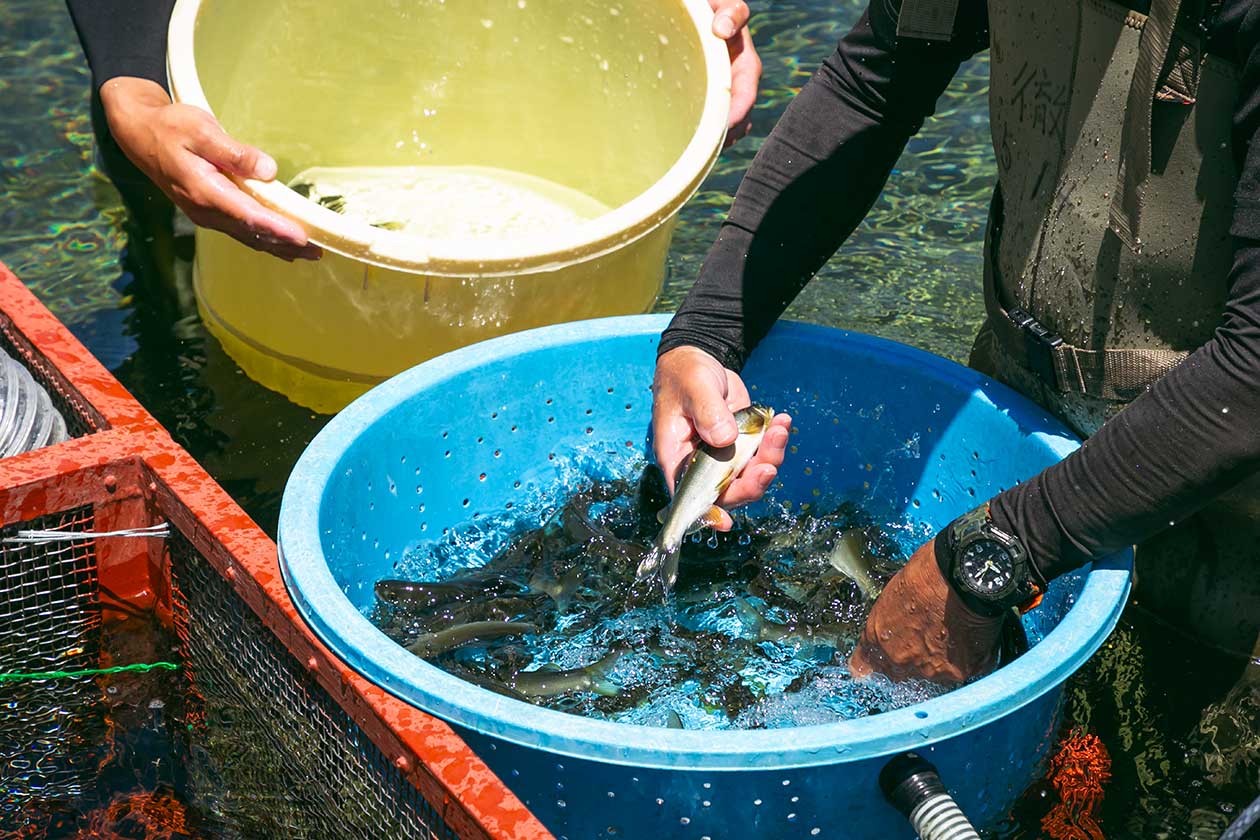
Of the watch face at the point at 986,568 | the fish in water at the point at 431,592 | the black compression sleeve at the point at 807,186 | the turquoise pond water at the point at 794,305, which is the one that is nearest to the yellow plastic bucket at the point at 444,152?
the turquoise pond water at the point at 794,305

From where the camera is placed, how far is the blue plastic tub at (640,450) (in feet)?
6.10

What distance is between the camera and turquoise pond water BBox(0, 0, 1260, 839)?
2475 mm

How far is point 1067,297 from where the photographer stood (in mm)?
2254

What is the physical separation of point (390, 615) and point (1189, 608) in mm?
1437

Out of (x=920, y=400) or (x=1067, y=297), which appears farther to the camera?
A: (x=920, y=400)

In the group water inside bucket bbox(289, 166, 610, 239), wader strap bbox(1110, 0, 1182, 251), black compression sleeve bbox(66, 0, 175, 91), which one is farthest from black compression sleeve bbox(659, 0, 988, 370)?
black compression sleeve bbox(66, 0, 175, 91)

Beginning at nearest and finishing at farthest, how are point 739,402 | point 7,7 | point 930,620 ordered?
point 930,620 → point 739,402 → point 7,7

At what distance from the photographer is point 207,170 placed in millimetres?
2834

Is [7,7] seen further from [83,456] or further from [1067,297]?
[1067,297]

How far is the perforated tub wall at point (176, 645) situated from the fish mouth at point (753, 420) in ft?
2.64

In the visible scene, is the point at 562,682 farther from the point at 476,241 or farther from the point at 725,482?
the point at 476,241

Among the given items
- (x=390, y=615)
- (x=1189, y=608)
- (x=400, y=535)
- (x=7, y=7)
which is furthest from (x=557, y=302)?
(x=7, y=7)

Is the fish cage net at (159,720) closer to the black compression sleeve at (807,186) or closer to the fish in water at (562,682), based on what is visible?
the fish in water at (562,682)

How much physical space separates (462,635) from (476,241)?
97 cm
